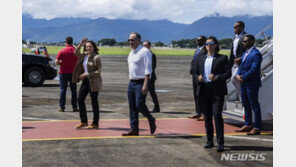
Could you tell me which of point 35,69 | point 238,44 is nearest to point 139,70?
point 238,44

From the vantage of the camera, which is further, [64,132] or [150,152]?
[64,132]

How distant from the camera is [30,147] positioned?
21.8 feet

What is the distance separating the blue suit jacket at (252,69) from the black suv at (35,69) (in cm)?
1073

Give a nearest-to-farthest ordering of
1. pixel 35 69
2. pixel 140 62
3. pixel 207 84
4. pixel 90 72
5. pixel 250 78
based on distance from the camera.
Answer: pixel 207 84 → pixel 140 62 → pixel 250 78 → pixel 90 72 → pixel 35 69

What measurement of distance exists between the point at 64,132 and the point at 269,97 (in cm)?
420

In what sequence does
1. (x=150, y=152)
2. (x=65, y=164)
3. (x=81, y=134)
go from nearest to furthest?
1. (x=65, y=164)
2. (x=150, y=152)
3. (x=81, y=134)

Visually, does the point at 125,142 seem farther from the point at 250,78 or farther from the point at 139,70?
the point at 250,78

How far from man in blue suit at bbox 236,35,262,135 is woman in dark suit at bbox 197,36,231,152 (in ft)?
4.12

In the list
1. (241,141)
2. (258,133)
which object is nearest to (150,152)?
(241,141)

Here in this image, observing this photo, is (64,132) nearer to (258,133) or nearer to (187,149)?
(187,149)

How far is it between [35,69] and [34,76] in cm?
30

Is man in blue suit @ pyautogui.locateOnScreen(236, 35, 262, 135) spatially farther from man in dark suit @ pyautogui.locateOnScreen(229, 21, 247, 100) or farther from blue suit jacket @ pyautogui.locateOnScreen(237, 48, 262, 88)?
man in dark suit @ pyautogui.locateOnScreen(229, 21, 247, 100)

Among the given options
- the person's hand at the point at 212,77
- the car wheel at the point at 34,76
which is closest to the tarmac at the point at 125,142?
the person's hand at the point at 212,77

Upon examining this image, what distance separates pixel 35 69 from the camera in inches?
664
